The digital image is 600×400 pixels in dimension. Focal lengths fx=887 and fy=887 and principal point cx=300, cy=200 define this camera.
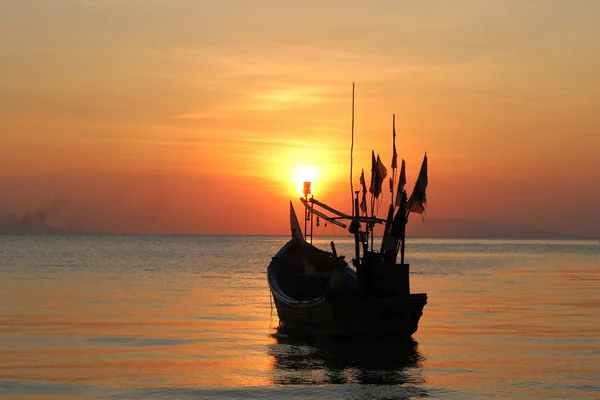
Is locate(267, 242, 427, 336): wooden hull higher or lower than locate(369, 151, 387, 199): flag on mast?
lower

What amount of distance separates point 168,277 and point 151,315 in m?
36.5

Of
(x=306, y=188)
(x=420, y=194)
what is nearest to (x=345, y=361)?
(x=420, y=194)

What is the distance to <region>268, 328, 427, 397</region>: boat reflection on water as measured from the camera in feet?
99.8

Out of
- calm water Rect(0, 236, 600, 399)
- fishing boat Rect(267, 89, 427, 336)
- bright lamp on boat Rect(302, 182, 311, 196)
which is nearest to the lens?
calm water Rect(0, 236, 600, 399)

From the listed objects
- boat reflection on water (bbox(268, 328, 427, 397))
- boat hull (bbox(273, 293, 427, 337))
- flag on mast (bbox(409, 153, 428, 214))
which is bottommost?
boat reflection on water (bbox(268, 328, 427, 397))

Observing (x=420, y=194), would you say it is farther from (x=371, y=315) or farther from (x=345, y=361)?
(x=345, y=361)

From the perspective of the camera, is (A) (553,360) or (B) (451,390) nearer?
(B) (451,390)

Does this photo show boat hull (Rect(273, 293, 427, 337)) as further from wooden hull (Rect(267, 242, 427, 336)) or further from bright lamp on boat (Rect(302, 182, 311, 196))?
bright lamp on boat (Rect(302, 182, 311, 196))

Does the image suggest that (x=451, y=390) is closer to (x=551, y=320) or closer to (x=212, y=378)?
(x=212, y=378)

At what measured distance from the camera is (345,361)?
112 feet

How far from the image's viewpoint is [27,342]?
36.9 m

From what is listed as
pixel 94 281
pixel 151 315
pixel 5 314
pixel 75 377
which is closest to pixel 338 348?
pixel 75 377

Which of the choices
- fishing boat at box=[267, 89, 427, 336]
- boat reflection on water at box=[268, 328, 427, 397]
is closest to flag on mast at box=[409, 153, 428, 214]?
fishing boat at box=[267, 89, 427, 336]

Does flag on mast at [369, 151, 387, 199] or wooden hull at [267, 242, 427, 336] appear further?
flag on mast at [369, 151, 387, 199]
